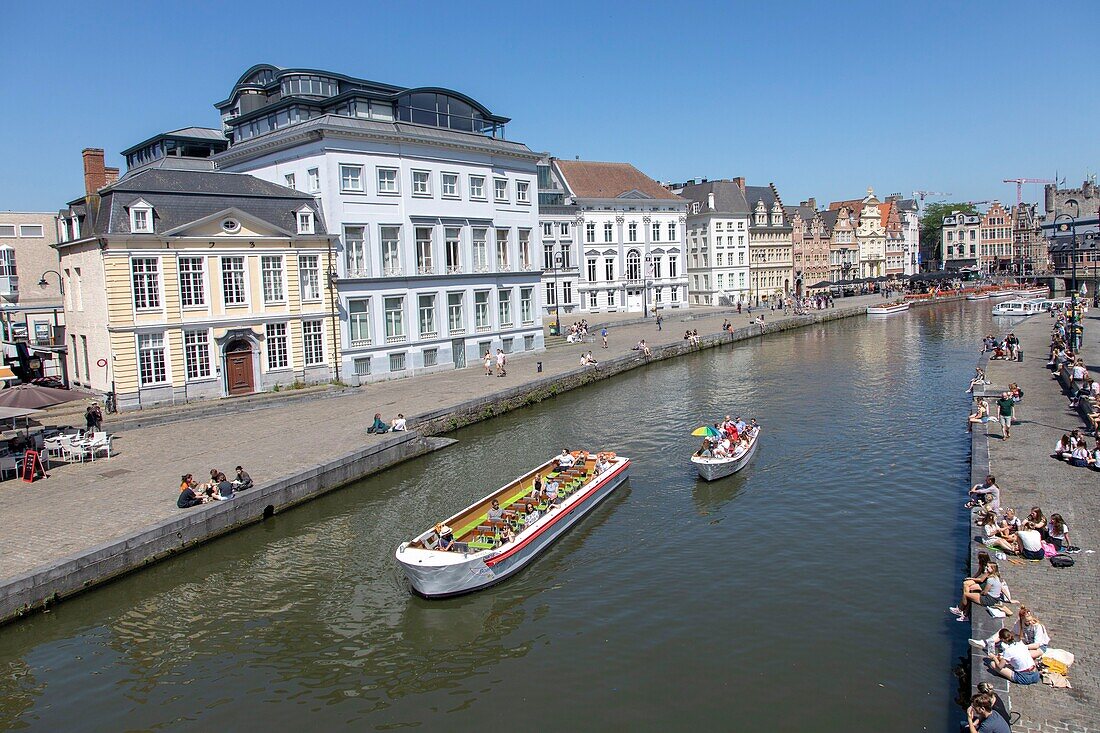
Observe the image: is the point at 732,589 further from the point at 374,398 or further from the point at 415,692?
the point at 374,398

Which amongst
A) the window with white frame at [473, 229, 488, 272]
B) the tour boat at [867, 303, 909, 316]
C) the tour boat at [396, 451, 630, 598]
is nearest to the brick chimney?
the window with white frame at [473, 229, 488, 272]

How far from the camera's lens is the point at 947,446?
95.7ft

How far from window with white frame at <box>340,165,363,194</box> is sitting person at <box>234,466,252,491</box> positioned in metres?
20.9

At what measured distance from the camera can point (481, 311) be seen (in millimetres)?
48750

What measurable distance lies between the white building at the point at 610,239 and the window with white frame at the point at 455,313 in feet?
102

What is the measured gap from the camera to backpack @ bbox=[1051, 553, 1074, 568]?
1608 cm

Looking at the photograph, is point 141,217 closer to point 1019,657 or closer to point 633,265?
point 1019,657

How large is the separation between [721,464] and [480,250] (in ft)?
85.8

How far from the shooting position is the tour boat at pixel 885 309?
288 feet

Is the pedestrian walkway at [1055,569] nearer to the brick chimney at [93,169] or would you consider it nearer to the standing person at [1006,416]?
the standing person at [1006,416]

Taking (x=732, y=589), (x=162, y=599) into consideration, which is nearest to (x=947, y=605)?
(x=732, y=589)

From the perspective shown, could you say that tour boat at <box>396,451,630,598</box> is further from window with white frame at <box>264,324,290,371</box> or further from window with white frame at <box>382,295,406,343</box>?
window with white frame at <box>382,295,406,343</box>

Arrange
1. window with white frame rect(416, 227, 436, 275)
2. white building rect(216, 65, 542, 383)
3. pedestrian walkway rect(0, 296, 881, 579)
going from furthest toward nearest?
window with white frame rect(416, 227, 436, 275), white building rect(216, 65, 542, 383), pedestrian walkway rect(0, 296, 881, 579)

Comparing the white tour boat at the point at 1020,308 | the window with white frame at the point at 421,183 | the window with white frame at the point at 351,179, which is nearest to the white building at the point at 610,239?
the white tour boat at the point at 1020,308
